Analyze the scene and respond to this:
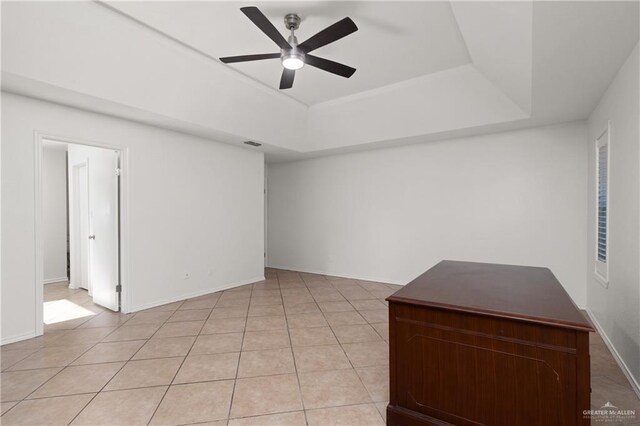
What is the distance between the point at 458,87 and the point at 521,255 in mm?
2530

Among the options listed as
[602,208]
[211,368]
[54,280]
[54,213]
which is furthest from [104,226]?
[602,208]

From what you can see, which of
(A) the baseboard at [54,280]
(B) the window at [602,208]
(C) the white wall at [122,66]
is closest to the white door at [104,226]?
(C) the white wall at [122,66]

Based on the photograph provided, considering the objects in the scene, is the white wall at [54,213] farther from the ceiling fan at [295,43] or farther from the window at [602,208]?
the window at [602,208]

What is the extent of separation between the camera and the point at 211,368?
249cm

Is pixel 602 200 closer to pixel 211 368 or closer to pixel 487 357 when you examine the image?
pixel 487 357

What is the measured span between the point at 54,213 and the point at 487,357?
23.5 ft

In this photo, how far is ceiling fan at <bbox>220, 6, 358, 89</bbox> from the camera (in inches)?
88.3

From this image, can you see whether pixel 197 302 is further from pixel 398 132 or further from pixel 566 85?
pixel 566 85

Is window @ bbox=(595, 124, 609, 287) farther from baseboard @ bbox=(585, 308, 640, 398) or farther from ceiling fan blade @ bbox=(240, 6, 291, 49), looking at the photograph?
ceiling fan blade @ bbox=(240, 6, 291, 49)

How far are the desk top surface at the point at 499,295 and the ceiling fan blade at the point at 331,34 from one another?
193cm

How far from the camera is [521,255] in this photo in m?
4.31

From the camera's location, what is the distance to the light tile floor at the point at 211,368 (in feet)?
6.37

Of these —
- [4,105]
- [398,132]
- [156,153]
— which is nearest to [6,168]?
[4,105]

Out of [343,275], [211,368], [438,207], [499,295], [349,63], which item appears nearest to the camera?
[499,295]
